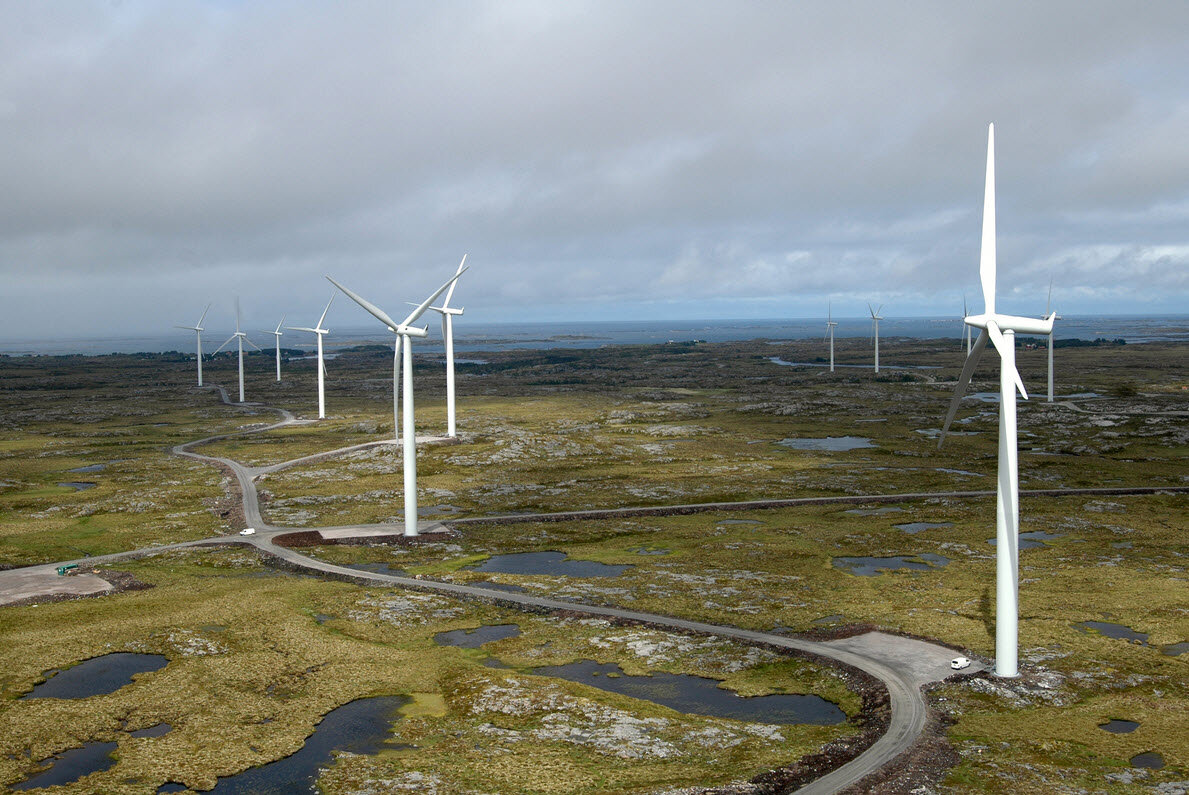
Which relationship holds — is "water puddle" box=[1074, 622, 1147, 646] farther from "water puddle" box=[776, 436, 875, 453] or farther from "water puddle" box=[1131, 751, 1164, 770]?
"water puddle" box=[776, 436, 875, 453]

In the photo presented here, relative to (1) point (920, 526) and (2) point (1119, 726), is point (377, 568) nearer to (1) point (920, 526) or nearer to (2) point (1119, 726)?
(1) point (920, 526)

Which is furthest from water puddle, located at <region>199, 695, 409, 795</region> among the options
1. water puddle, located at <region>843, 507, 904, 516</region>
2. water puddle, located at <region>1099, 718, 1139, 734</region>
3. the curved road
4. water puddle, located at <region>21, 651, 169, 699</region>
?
water puddle, located at <region>843, 507, 904, 516</region>

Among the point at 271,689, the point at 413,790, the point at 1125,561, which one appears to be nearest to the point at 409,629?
the point at 271,689

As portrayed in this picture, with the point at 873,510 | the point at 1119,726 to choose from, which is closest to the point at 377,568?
the point at 873,510

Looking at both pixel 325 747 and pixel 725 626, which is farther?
pixel 725 626

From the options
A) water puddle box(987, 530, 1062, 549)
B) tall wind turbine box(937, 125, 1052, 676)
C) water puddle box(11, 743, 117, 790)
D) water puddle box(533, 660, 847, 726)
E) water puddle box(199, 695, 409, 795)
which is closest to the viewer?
water puddle box(11, 743, 117, 790)

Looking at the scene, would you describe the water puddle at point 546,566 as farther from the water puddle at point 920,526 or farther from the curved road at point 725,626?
the water puddle at point 920,526
